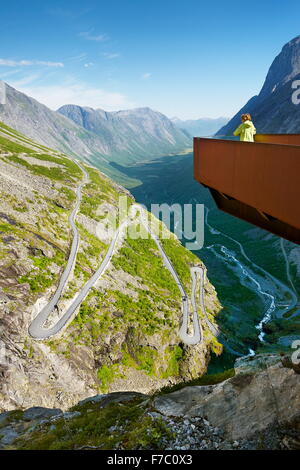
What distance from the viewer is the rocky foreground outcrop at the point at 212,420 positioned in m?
9.86

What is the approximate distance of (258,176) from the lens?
17.2 feet

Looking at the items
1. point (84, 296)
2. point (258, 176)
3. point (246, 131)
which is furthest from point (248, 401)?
point (84, 296)

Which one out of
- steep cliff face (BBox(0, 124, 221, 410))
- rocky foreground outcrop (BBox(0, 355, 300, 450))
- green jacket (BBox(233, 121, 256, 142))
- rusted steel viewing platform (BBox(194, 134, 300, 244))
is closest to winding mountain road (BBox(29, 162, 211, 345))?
steep cliff face (BBox(0, 124, 221, 410))

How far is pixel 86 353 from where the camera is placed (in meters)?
46.1

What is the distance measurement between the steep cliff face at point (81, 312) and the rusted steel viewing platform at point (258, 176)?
38.1 meters

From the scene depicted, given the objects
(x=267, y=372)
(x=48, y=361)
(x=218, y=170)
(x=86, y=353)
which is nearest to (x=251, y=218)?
(x=218, y=170)

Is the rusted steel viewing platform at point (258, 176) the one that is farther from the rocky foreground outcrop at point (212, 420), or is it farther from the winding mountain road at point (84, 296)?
the winding mountain road at point (84, 296)

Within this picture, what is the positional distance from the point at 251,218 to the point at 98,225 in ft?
279

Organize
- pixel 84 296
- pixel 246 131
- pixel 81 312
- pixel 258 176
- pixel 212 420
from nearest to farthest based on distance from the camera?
1. pixel 258 176
2. pixel 246 131
3. pixel 212 420
4. pixel 81 312
5. pixel 84 296

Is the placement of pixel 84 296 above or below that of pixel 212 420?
below

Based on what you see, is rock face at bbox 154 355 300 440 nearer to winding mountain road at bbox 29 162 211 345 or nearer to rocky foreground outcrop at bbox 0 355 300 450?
rocky foreground outcrop at bbox 0 355 300 450

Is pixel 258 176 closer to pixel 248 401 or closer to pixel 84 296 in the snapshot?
pixel 248 401

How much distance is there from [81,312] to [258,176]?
50401 mm
